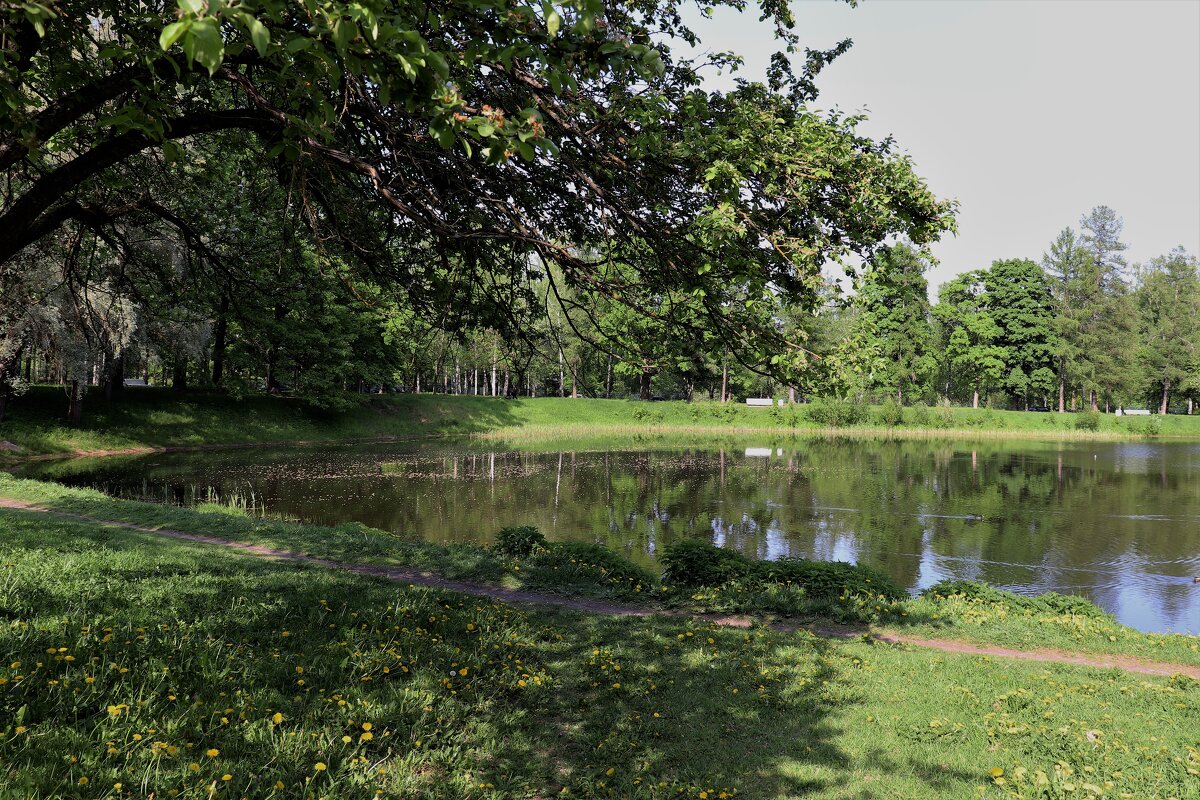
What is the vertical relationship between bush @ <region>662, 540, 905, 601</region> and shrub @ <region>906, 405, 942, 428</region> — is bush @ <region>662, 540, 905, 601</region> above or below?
below

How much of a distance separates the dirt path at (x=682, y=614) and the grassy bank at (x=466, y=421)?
75.9 feet

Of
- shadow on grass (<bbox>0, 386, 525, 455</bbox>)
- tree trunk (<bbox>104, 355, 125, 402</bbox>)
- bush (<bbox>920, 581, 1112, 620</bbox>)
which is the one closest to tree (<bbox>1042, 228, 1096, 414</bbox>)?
shadow on grass (<bbox>0, 386, 525, 455</bbox>)

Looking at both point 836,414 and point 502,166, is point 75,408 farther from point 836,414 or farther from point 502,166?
point 836,414

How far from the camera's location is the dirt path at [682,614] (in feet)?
24.9

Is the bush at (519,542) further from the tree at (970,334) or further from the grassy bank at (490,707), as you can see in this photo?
the tree at (970,334)

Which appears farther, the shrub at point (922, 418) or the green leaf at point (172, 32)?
the shrub at point (922, 418)

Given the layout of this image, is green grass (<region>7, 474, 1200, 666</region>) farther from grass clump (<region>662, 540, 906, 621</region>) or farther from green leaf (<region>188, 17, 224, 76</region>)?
green leaf (<region>188, 17, 224, 76</region>)

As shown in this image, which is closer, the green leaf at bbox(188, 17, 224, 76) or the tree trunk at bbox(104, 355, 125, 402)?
the green leaf at bbox(188, 17, 224, 76)

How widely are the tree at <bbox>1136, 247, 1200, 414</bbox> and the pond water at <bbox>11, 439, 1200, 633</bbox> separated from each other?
32.9 meters

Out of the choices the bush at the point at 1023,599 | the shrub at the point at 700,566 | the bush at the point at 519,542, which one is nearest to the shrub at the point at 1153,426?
the bush at the point at 1023,599

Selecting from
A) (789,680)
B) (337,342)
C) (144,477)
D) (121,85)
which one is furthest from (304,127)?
(337,342)

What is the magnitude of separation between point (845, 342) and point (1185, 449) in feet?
164

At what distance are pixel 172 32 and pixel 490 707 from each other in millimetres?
4528

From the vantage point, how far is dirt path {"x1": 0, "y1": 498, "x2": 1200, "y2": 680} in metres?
7.58
